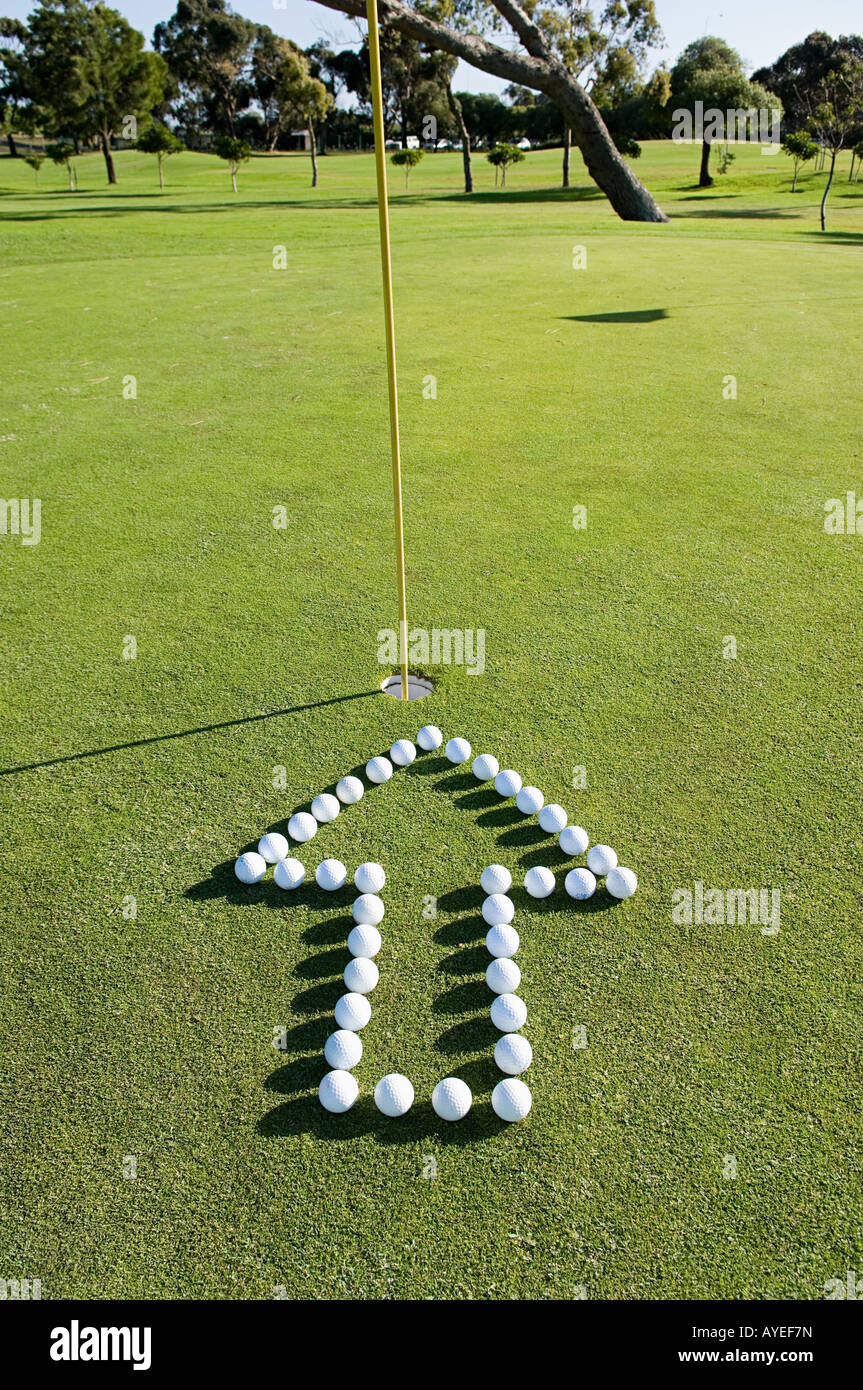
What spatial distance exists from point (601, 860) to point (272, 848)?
5.46 ft

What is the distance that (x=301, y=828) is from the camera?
4.81 m

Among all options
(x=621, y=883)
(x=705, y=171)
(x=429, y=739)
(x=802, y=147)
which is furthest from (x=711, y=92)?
(x=621, y=883)

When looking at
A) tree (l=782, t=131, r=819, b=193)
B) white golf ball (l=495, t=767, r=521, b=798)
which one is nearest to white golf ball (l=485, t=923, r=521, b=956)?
white golf ball (l=495, t=767, r=521, b=798)

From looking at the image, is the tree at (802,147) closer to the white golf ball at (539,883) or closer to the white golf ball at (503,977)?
the white golf ball at (539,883)

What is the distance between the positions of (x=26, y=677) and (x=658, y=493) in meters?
5.88

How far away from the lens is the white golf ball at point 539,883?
14.7ft

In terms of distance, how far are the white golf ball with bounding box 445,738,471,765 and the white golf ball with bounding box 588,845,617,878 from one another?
1.07m

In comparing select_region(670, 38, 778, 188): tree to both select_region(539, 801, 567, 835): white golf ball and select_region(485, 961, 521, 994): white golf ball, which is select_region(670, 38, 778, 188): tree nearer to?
select_region(539, 801, 567, 835): white golf ball

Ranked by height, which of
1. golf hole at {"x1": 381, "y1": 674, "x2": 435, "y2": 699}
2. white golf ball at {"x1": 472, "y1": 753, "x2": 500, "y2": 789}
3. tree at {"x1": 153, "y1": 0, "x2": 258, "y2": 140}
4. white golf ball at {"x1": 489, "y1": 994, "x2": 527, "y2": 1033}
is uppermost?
tree at {"x1": 153, "y1": 0, "x2": 258, "y2": 140}

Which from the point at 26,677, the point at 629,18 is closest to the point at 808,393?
the point at 26,677

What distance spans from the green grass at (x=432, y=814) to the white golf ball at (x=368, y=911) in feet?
0.48

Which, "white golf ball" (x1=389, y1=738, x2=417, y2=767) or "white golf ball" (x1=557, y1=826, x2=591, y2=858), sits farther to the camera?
"white golf ball" (x1=389, y1=738, x2=417, y2=767)

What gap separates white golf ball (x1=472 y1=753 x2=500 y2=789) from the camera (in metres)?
5.21
